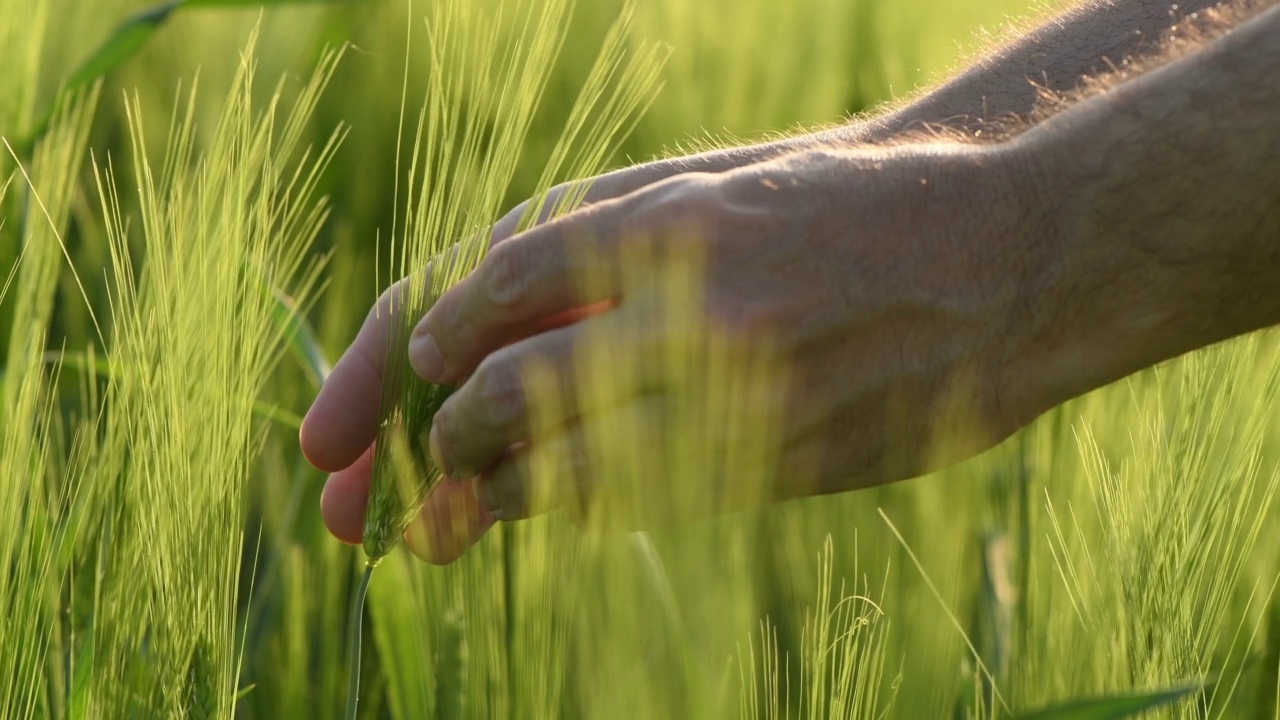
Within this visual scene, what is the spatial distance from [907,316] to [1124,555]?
0.17 metres

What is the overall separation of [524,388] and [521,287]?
0.15ft

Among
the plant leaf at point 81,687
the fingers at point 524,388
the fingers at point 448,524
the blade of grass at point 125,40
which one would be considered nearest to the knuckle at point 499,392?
the fingers at point 524,388

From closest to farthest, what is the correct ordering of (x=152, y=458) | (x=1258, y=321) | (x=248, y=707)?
(x=152, y=458)
(x=1258, y=321)
(x=248, y=707)

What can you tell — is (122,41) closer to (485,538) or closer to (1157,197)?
(485,538)

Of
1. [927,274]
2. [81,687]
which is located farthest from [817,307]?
[81,687]

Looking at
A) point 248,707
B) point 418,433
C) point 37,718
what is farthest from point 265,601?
point 418,433

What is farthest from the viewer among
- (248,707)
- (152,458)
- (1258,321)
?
(248,707)

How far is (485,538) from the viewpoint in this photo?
0.76 meters

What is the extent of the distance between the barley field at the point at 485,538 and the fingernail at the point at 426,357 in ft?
0.05

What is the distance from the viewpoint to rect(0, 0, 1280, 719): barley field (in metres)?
0.58

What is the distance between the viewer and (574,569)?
607mm

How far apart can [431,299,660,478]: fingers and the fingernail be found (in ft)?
0.05

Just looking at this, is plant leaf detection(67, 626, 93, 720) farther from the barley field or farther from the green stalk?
the green stalk

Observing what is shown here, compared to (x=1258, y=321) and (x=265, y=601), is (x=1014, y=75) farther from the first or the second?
(x=265, y=601)
